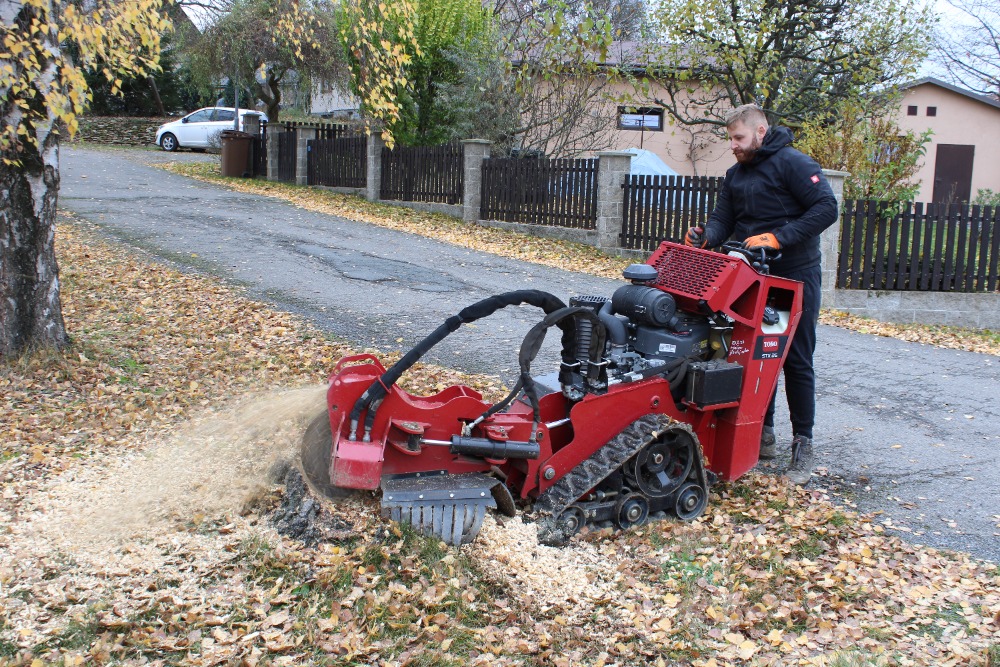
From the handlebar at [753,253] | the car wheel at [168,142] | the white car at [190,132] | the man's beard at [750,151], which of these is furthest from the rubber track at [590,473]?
the car wheel at [168,142]

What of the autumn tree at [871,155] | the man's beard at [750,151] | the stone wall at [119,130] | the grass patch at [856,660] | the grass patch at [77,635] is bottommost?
the grass patch at [856,660]

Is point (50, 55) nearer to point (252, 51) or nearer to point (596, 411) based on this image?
point (596, 411)

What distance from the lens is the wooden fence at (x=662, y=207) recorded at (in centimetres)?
1434

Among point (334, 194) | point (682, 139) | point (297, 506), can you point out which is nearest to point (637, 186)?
point (334, 194)

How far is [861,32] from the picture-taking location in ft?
58.6

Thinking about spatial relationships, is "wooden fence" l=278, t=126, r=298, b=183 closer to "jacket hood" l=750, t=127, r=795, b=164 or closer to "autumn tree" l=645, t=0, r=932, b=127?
"autumn tree" l=645, t=0, r=932, b=127

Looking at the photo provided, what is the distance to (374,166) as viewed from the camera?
20.2m

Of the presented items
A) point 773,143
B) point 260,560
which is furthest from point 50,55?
point 773,143

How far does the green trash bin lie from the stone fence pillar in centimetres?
75

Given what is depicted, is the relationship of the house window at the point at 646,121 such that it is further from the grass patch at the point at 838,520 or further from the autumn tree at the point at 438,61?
the grass patch at the point at 838,520

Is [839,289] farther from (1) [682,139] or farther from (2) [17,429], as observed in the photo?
(1) [682,139]

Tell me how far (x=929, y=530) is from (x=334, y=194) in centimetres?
1798

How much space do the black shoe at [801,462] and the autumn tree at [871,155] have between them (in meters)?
9.25

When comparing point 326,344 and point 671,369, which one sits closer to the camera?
point 671,369
